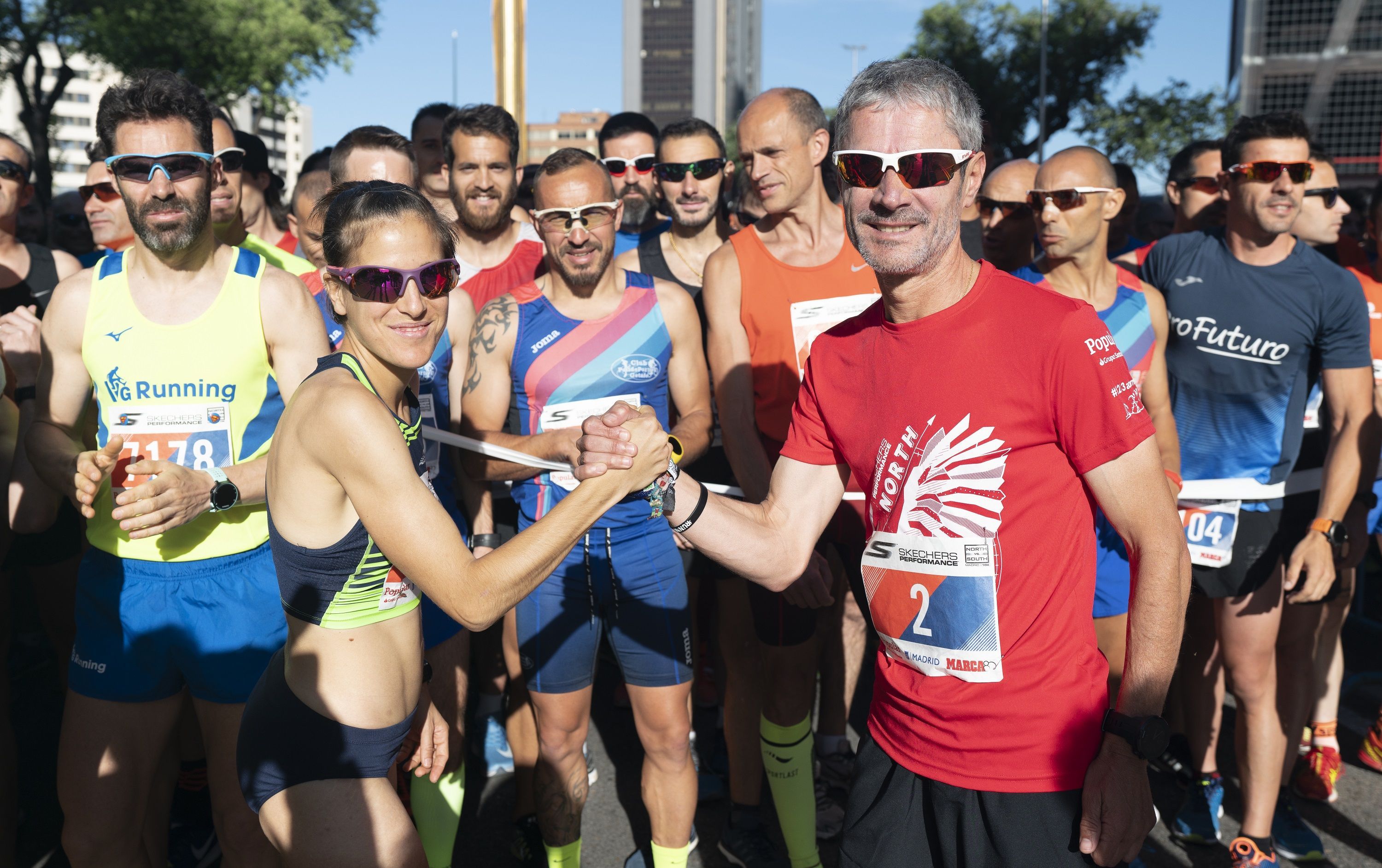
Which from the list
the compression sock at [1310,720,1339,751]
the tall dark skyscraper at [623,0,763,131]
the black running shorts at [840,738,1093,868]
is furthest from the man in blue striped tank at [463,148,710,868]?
the tall dark skyscraper at [623,0,763,131]

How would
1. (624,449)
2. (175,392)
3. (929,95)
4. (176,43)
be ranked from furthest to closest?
(176,43), (175,392), (624,449), (929,95)

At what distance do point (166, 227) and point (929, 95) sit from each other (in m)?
2.28

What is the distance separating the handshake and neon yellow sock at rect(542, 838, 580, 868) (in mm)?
1726

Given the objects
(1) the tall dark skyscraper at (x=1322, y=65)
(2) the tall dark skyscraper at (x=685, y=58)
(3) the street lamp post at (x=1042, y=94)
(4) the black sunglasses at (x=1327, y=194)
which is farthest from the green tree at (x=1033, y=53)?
(2) the tall dark skyscraper at (x=685, y=58)

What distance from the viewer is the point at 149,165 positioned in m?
2.99

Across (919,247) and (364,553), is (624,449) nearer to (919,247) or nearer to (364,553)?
(364,553)

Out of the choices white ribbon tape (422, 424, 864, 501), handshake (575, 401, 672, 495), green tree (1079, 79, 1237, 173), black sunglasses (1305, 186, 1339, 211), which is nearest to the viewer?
handshake (575, 401, 672, 495)

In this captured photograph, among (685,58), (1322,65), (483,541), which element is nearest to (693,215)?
(483,541)

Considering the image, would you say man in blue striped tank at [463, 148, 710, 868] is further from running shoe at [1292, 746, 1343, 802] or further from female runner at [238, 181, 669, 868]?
running shoe at [1292, 746, 1343, 802]

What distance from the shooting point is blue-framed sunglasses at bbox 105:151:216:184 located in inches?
117

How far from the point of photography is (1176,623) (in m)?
1.94

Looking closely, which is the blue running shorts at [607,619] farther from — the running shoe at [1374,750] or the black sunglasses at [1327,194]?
the black sunglasses at [1327,194]

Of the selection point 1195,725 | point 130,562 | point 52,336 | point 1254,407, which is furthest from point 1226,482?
point 52,336

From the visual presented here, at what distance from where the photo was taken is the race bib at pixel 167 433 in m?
2.98
